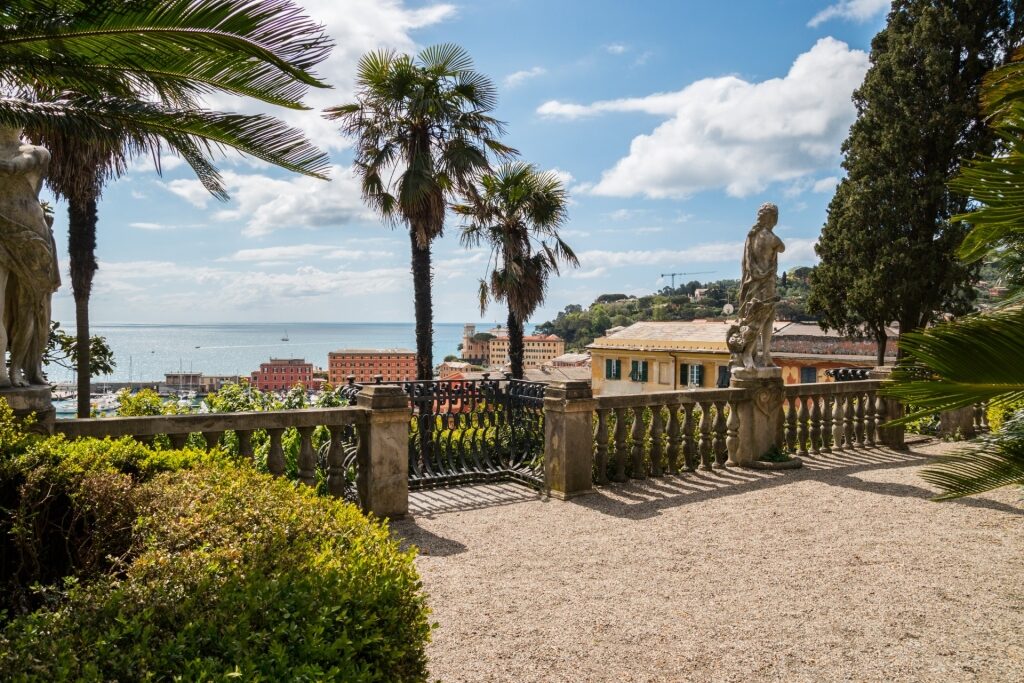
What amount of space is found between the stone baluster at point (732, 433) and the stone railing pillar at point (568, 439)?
2331 mm

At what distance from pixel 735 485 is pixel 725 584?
3.28 m

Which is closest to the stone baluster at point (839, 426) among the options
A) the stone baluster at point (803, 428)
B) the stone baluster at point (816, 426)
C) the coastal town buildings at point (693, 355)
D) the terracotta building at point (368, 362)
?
the stone baluster at point (816, 426)

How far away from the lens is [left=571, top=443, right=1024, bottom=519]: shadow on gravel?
6.88m

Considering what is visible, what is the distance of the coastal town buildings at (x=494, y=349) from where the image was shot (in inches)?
1962

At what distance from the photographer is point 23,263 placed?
4.69m

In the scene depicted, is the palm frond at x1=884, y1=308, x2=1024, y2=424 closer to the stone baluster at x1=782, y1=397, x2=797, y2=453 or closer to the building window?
A: the stone baluster at x1=782, y1=397, x2=797, y2=453

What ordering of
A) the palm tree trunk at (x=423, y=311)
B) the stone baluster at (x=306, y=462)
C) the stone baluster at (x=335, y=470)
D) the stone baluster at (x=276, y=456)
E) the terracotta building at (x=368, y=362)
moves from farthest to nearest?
the terracotta building at (x=368, y=362)
the palm tree trunk at (x=423, y=311)
the stone baluster at (x=335, y=470)
the stone baluster at (x=306, y=462)
the stone baluster at (x=276, y=456)

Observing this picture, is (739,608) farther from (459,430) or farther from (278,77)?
(459,430)

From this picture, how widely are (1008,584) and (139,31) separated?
6237 millimetres

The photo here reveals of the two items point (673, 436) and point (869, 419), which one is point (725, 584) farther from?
point (869, 419)

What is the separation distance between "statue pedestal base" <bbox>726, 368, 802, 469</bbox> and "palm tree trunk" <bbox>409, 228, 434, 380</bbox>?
7757 mm

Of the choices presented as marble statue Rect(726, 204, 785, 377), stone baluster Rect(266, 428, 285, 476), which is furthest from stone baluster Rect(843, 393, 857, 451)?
stone baluster Rect(266, 428, 285, 476)

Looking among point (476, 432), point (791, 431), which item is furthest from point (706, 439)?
point (476, 432)

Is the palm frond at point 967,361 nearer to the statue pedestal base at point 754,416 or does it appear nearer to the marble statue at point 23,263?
the marble statue at point 23,263
